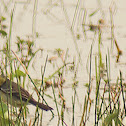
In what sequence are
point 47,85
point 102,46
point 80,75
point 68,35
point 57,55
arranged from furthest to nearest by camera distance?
point 68,35 → point 102,46 → point 57,55 → point 80,75 → point 47,85

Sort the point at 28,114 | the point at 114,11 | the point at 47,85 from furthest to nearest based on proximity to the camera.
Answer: the point at 114,11 < the point at 47,85 < the point at 28,114

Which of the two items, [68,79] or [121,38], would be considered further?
[121,38]

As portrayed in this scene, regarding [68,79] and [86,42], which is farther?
[86,42]

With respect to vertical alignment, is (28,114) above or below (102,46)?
below

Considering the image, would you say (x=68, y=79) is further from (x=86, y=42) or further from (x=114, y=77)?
(x=86, y=42)

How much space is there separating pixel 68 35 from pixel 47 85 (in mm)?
1895

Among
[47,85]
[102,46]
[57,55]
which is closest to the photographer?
[47,85]

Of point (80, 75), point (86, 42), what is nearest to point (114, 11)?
point (86, 42)

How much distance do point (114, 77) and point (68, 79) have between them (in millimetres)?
518

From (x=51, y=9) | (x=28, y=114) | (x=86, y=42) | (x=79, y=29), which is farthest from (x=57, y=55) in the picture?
(x=51, y=9)

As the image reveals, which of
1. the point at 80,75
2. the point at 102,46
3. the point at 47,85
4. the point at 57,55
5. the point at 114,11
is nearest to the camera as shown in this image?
the point at 47,85

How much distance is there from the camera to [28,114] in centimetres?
413

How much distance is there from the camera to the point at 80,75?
5.13 metres

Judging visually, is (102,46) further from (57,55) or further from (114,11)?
(114,11)
